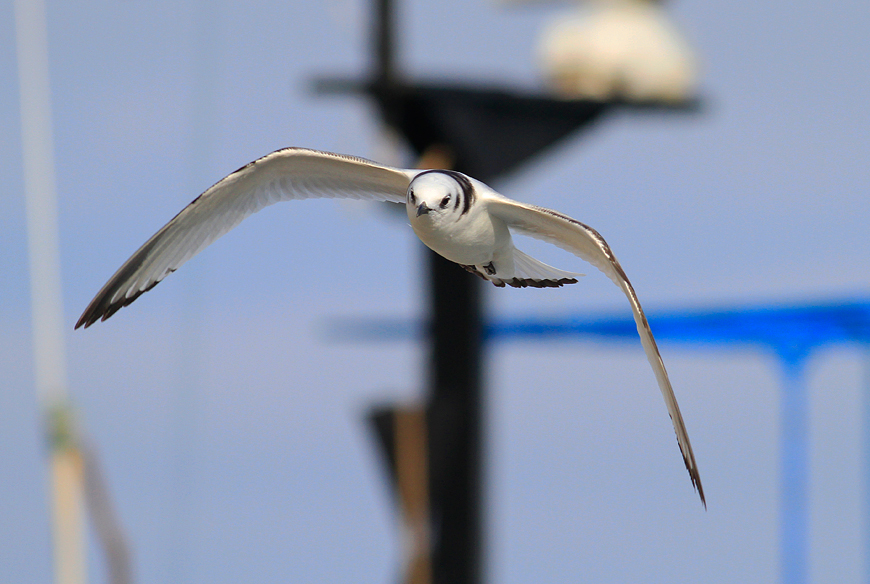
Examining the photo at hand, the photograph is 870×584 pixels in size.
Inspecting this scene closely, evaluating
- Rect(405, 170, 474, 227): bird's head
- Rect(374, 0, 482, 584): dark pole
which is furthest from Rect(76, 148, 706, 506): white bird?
Rect(374, 0, 482, 584): dark pole

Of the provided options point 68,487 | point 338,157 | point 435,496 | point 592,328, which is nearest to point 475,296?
point 592,328

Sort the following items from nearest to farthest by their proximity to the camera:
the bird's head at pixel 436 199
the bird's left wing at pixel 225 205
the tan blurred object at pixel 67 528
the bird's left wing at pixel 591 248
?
the bird's left wing at pixel 591 248, the bird's head at pixel 436 199, the bird's left wing at pixel 225 205, the tan blurred object at pixel 67 528

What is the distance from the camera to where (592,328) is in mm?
10398

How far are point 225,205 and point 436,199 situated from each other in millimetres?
1068

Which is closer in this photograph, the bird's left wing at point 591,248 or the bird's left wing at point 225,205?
the bird's left wing at point 591,248

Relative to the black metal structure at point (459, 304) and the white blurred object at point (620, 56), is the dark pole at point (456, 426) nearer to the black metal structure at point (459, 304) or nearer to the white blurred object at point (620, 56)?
the black metal structure at point (459, 304)

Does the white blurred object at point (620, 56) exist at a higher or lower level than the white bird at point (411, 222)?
higher

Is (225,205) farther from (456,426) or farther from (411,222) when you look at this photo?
(456,426)

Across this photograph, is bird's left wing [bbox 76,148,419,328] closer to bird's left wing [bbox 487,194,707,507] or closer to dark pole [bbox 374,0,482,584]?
bird's left wing [bbox 487,194,707,507]

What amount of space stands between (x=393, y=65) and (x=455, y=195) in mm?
6218

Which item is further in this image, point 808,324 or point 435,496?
point 435,496

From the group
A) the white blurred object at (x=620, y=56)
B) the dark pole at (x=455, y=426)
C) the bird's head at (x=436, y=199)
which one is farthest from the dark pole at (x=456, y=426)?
the bird's head at (x=436, y=199)

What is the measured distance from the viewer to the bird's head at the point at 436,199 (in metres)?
3.37

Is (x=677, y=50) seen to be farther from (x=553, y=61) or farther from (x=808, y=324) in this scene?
(x=808, y=324)
